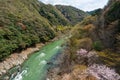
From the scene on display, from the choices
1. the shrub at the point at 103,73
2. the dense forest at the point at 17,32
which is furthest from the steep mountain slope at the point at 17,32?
the shrub at the point at 103,73

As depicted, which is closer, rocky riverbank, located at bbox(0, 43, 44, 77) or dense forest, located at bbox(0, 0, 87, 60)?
rocky riverbank, located at bbox(0, 43, 44, 77)

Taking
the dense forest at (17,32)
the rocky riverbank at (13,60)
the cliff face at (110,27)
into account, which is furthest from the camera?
the dense forest at (17,32)

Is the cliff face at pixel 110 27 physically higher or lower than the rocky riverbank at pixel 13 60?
higher

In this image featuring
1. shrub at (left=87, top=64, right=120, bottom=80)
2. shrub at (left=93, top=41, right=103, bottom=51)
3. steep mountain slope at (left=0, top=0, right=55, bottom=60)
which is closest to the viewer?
shrub at (left=87, top=64, right=120, bottom=80)

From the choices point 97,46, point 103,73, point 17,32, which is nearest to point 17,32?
point 17,32

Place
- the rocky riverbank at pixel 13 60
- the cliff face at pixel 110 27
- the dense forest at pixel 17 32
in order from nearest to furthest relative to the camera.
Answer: the cliff face at pixel 110 27
the rocky riverbank at pixel 13 60
the dense forest at pixel 17 32

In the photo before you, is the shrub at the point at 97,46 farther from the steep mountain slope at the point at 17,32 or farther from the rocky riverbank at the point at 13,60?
the steep mountain slope at the point at 17,32

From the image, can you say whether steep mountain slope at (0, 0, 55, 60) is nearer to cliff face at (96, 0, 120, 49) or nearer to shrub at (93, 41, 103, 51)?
shrub at (93, 41, 103, 51)

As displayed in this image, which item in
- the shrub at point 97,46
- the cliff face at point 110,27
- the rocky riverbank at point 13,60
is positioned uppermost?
the cliff face at point 110,27

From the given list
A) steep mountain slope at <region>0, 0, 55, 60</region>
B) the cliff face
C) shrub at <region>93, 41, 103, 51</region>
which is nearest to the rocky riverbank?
steep mountain slope at <region>0, 0, 55, 60</region>

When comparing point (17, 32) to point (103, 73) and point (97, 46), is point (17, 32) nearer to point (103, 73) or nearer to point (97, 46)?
point (97, 46)

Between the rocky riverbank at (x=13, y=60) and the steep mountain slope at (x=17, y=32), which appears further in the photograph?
the steep mountain slope at (x=17, y=32)
